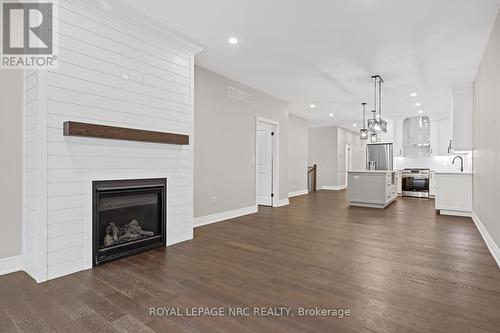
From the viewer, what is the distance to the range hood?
9.84m

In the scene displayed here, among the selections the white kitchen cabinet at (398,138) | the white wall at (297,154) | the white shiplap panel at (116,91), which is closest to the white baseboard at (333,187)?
the white wall at (297,154)

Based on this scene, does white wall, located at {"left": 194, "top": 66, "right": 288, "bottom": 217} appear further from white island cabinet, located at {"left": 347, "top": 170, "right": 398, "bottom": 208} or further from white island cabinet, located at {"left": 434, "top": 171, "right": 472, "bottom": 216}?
white island cabinet, located at {"left": 434, "top": 171, "right": 472, "bottom": 216}

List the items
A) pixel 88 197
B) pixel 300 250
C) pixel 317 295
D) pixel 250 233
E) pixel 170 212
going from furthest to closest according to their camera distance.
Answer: pixel 250 233 < pixel 170 212 < pixel 300 250 < pixel 88 197 < pixel 317 295

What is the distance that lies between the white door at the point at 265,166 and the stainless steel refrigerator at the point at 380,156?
6.33 metres

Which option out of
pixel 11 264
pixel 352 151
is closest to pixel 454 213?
pixel 11 264

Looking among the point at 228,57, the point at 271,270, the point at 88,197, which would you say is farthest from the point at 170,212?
the point at 228,57

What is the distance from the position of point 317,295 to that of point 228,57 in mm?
3769

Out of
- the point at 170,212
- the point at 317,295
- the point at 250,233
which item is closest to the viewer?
the point at 317,295

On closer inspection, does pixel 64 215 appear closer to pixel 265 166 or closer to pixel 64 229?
pixel 64 229

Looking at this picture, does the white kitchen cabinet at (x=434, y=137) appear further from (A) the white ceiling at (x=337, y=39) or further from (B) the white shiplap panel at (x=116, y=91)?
(B) the white shiplap panel at (x=116, y=91)

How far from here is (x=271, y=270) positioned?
2.84 metres

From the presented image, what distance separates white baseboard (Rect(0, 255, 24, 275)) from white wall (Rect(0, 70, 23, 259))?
4 cm

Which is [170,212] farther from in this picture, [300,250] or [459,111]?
[459,111]

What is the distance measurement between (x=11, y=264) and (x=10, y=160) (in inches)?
42.3
